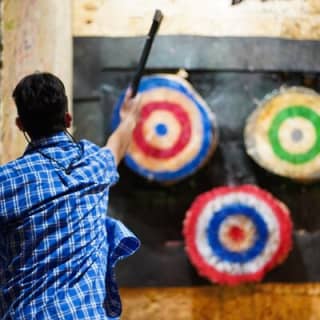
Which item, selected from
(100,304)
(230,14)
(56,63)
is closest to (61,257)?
(100,304)

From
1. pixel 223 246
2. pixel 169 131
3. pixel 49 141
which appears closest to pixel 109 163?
pixel 49 141

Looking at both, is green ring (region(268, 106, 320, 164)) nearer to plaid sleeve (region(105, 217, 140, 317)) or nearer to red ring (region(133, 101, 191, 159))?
red ring (region(133, 101, 191, 159))

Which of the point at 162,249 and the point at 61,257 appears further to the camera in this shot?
the point at 162,249

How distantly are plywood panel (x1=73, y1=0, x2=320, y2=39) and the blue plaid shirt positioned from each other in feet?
1.94

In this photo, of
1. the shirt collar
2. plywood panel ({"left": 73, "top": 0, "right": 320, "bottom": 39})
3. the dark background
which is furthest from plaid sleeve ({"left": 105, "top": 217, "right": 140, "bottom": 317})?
plywood panel ({"left": 73, "top": 0, "right": 320, "bottom": 39})

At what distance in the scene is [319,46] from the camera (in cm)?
181

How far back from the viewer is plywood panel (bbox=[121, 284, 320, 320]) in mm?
1730

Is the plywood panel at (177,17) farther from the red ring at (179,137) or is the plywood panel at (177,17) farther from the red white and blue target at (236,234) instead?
the red white and blue target at (236,234)

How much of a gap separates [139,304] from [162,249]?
0.16 metres

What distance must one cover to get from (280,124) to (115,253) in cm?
67

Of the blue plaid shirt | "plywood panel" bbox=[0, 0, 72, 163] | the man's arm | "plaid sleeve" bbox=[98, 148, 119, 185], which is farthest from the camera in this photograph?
"plywood panel" bbox=[0, 0, 72, 163]

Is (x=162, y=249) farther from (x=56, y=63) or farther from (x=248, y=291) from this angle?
(x=56, y=63)

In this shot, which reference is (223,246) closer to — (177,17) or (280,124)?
(280,124)

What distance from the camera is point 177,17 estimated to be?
70.1 inches
